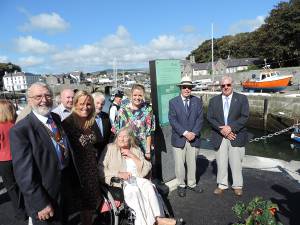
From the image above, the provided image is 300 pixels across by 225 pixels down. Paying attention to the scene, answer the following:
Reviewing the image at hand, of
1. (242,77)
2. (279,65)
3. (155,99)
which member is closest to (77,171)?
(155,99)

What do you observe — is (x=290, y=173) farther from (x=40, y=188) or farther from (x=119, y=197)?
(x=40, y=188)

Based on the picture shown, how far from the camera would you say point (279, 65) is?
52.0m

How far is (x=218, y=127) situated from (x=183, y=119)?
63cm

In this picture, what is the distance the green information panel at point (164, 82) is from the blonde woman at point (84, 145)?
1.93 meters

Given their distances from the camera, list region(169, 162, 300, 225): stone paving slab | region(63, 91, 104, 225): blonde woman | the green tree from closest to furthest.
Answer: region(63, 91, 104, 225): blonde woman, region(169, 162, 300, 225): stone paving slab, the green tree

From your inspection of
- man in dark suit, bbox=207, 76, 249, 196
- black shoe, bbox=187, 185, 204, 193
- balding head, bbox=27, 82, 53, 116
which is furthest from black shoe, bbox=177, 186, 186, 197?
balding head, bbox=27, 82, 53, 116

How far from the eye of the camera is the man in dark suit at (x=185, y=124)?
5.08 metres

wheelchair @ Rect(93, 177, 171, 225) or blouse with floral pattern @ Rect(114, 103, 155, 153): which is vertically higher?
blouse with floral pattern @ Rect(114, 103, 155, 153)

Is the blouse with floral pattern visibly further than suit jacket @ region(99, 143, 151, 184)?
Yes

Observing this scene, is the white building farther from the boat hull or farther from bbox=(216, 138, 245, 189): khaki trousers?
bbox=(216, 138, 245, 189): khaki trousers

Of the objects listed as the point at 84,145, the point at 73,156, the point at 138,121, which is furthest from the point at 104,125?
the point at 73,156

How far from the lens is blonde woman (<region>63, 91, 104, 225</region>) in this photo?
3.34 metres

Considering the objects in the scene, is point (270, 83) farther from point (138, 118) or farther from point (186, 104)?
point (138, 118)

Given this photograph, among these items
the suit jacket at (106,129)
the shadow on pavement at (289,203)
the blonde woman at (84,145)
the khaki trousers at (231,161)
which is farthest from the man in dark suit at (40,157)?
the shadow on pavement at (289,203)
